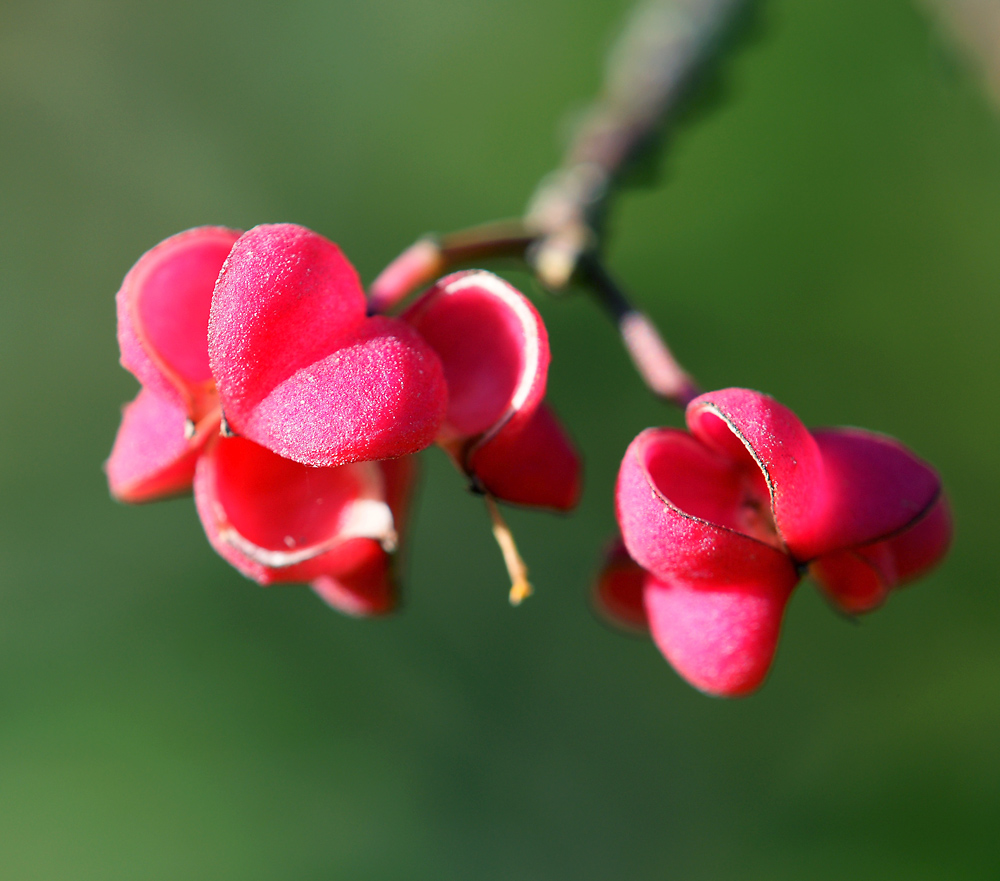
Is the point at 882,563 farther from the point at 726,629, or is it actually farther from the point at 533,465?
the point at 533,465

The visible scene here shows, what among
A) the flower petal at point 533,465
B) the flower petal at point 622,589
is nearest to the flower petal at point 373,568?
the flower petal at point 533,465

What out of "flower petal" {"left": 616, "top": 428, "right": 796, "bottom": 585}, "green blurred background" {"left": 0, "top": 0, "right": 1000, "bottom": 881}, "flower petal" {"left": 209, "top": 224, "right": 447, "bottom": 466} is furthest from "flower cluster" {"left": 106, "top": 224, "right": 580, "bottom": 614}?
"green blurred background" {"left": 0, "top": 0, "right": 1000, "bottom": 881}

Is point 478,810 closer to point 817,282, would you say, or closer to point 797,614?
point 797,614

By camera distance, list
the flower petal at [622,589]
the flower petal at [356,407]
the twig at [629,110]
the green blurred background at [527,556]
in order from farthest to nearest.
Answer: the green blurred background at [527,556] < the twig at [629,110] < the flower petal at [622,589] < the flower petal at [356,407]

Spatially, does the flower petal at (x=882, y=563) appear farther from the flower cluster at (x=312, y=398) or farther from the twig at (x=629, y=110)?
the twig at (x=629, y=110)

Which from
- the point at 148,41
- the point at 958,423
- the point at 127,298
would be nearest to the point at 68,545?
the point at 148,41

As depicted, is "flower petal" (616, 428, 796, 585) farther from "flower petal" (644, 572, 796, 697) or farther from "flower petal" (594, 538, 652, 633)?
"flower petal" (594, 538, 652, 633)
